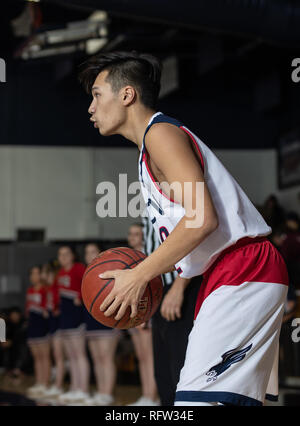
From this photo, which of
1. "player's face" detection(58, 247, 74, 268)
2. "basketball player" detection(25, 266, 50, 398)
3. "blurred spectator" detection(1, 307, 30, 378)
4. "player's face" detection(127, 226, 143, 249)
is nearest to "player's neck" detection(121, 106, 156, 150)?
"player's face" detection(127, 226, 143, 249)

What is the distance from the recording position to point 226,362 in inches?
84.6

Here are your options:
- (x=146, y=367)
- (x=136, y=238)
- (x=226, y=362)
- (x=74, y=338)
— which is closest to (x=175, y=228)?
(x=226, y=362)

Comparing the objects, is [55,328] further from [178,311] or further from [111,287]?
[111,287]

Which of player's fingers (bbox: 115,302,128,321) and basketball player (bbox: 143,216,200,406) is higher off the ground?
player's fingers (bbox: 115,302,128,321)

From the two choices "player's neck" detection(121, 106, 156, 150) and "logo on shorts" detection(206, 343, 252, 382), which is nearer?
"logo on shorts" detection(206, 343, 252, 382)

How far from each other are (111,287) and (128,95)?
698 mm

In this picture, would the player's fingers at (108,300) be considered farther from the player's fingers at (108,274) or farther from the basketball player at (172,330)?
the basketball player at (172,330)

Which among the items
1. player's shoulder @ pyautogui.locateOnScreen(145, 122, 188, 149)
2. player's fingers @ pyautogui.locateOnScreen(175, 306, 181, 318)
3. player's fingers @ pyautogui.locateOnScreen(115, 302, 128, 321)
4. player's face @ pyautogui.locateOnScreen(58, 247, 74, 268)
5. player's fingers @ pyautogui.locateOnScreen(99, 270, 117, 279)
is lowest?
player's fingers @ pyautogui.locateOnScreen(175, 306, 181, 318)

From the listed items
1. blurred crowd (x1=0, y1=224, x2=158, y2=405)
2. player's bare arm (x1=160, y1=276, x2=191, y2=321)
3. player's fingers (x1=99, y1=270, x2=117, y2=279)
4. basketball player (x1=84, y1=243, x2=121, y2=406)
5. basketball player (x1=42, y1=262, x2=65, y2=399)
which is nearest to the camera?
player's fingers (x1=99, y1=270, x2=117, y2=279)

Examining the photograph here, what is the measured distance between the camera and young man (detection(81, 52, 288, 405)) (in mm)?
2092

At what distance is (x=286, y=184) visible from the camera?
1302cm

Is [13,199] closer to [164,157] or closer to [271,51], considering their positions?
[271,51]

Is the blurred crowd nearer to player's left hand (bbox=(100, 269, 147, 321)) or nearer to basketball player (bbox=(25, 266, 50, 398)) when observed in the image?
basketball player (bbox=(25, 266, 50, 398))

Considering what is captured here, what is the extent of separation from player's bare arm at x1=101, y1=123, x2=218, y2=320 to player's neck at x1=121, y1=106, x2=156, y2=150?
9.2 inches
